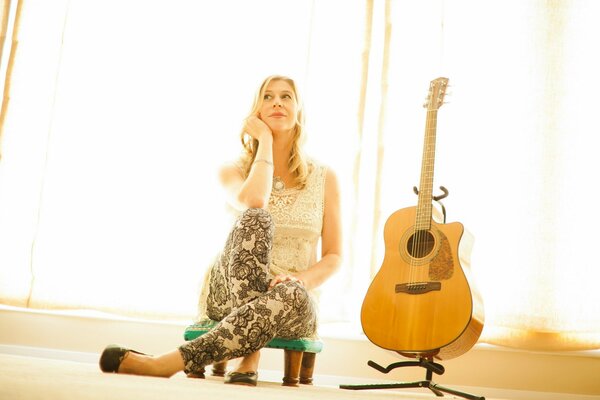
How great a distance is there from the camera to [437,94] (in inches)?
92.4

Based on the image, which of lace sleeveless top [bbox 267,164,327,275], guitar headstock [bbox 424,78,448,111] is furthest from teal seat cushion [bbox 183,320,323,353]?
guitar headstock [bbox 424,78,448,111]

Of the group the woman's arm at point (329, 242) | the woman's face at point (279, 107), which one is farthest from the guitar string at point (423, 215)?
the woman's face at point (279, 107)

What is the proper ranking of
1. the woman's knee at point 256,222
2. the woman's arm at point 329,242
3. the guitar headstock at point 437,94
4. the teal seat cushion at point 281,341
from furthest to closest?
the guitar headstock at point 437,94 < the woman's arm at point 329,242 < the teal seat cushion at point 281,341 < the woman's knee at point 256,222

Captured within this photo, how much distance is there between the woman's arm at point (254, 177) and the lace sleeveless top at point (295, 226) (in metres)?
0.15

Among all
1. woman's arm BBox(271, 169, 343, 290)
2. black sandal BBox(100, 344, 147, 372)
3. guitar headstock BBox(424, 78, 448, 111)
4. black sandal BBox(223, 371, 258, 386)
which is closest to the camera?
black sandal BBox(100, 344, 147, 372)

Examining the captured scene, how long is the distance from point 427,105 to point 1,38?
7.25ft

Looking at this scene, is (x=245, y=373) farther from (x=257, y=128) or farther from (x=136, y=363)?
(x=257, y=128)

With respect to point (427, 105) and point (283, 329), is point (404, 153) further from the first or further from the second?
point (283, 329)

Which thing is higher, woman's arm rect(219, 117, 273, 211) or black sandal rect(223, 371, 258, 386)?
woman's arm rect(219, 117, 273, 211)

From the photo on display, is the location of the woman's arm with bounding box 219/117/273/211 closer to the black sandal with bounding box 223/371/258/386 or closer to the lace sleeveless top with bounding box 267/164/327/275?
the lace sleeveless top with bounding box 267/164/327/275

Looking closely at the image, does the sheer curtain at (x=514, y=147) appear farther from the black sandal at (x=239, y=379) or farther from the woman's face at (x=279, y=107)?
the black sandal at (x=239, y=379)

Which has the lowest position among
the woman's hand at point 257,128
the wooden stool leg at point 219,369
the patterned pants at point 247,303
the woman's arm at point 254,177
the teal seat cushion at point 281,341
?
the wooden stool leg at point 219,369

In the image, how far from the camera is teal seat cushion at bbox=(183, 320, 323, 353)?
78.5 inches

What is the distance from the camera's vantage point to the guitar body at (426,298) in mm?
2008
